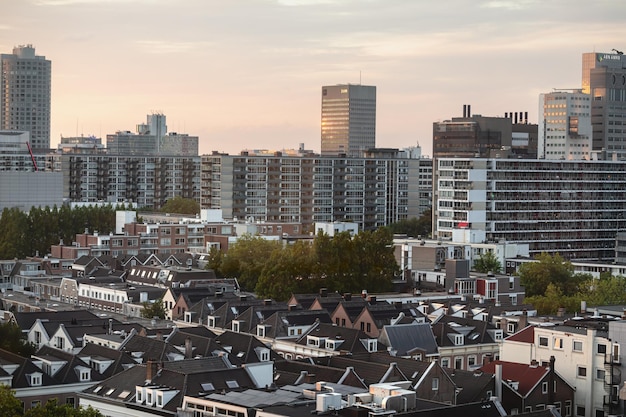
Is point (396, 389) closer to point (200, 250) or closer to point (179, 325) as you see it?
point (179, 325)

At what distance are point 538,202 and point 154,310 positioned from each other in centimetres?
7310

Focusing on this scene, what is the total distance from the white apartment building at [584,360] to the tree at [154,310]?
3949 centimetres

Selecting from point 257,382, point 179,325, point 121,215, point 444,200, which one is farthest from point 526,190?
point 257,382

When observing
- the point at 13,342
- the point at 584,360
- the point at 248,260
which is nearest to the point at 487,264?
the point at 248,260

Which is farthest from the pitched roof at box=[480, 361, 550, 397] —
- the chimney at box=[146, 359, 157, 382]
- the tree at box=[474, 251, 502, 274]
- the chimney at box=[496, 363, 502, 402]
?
the tree at box=[474, 251, 502, 274]

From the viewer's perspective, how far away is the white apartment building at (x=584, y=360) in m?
78.6

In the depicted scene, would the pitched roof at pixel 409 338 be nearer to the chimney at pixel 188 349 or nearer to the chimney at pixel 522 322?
the chimney at pixel 522 322

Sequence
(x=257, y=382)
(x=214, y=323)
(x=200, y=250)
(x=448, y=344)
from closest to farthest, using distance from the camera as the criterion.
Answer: (x=257, y=382), (x=448, y=344), (x=214, y=323), (x=200, y=250)

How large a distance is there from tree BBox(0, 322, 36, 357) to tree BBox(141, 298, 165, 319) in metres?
21.2

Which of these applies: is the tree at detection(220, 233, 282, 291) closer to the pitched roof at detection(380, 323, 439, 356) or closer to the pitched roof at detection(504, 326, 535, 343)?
the pitched roof at detection(380, 323, 439, 356)

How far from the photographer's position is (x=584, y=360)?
3150 inches

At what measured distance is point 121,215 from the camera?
181m

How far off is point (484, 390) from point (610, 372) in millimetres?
8095

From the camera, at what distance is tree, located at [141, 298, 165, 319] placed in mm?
114125
